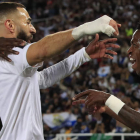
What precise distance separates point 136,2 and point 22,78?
29.7ft

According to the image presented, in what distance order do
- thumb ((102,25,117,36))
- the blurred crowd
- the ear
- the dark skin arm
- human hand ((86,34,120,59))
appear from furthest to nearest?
the blurred crowd, human hand ((86,34,120,59)), the ear, the dark skin arm, thumb ((102,25,117,36))

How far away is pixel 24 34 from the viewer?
243cm

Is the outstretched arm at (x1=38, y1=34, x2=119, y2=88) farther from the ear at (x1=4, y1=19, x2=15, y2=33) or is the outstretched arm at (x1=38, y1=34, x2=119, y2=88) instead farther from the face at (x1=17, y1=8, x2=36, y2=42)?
the ear at (x1=4, y1=19, x2=15, y2=33)

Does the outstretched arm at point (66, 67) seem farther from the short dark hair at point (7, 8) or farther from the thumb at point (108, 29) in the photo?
the short dark hair at point (7, 8)

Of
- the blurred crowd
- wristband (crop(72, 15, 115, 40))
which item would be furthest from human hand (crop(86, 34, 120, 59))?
the blurred crowd

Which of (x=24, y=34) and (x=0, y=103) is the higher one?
(x=24, y=34)

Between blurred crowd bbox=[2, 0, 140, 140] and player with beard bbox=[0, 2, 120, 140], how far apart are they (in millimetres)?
3918

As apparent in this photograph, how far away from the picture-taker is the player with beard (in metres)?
2.00

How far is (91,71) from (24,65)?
677cm

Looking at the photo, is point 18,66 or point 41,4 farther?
point 41,4

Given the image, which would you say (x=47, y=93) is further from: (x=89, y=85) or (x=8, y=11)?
(x=8, y=11)

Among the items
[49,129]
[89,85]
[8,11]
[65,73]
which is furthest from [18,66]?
[89,85]

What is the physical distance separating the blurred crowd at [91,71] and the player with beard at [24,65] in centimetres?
392

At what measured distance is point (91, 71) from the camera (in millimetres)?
8750
